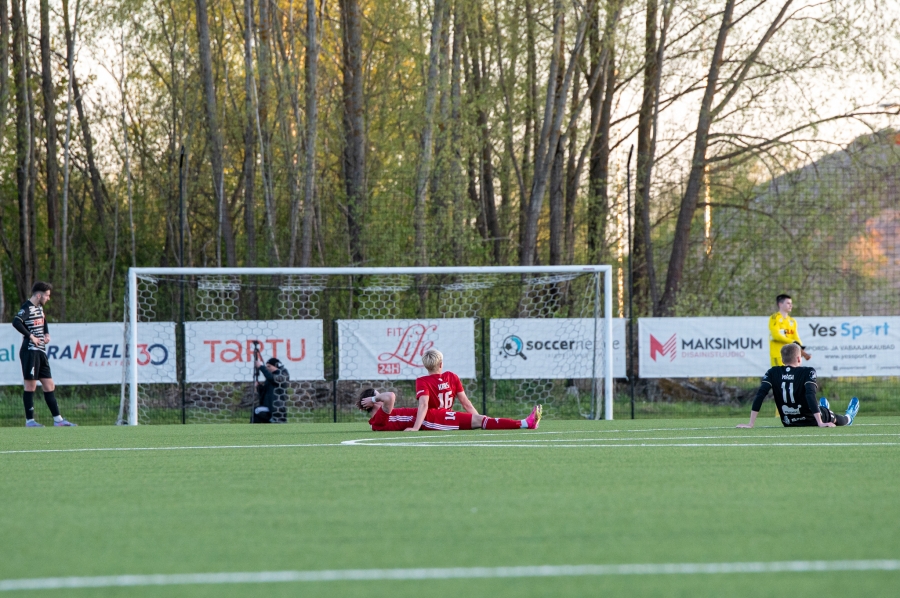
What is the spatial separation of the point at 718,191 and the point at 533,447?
14909 mm

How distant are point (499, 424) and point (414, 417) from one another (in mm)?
911

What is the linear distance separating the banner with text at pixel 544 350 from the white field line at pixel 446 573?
12586mm

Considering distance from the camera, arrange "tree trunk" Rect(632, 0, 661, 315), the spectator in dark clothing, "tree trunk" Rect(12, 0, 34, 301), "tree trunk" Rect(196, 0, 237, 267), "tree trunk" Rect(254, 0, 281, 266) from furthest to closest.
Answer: "tree trunk" Rect(12, 0, 34, 301), "tree trunk" Rect(632, 0, 661, 315), "tree trunk" Rect(196, 0, 237, 267), "tree trunk" Rect(254, 0, 281, 266), the spectator in dark clothing

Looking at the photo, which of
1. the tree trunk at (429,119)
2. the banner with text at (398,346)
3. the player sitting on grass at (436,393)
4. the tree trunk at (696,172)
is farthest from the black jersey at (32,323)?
the tree trunk at (696,172)

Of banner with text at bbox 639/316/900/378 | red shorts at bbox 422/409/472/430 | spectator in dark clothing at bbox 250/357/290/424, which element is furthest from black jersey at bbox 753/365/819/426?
spectator in dark clothing at bbox 250/357/290/424

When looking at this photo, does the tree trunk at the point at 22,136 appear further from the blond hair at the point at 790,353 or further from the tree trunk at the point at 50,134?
the blond hair at the point at 790,353

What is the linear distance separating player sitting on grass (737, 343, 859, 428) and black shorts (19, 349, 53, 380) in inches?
346

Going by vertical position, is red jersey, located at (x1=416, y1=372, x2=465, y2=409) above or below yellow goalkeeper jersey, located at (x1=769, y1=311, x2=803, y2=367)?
below

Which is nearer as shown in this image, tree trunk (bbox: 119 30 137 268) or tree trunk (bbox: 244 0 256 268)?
tree trunk (bbox: 244 0 256 268)

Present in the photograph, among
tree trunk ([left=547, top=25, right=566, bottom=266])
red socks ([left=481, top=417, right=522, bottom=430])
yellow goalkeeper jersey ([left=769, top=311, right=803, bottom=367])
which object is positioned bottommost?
red socks ([left=481, top=417, right=522, bottom=430])

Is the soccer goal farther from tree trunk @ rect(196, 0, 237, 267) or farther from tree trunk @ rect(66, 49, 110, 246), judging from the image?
tree trunk @ rect(66, 49, 110, 246)

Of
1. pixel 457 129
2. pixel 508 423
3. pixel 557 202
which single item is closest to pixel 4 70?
pixel 457 129

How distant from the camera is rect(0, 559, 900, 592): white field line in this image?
3.24m

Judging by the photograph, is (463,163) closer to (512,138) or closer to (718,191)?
(512,138)
